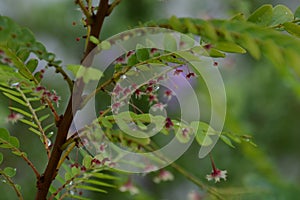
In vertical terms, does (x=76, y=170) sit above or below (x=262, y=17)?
below

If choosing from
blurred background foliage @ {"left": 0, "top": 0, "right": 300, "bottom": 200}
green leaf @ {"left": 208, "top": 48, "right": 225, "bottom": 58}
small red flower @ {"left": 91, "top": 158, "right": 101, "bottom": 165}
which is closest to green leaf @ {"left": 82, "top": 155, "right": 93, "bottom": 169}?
small red flower @ {"left": 91, "top": 158, "right": 101, "bottom": 165}

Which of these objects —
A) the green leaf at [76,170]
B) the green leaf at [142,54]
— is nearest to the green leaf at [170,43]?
the green leaf at [142,54]

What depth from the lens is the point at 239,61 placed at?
5.18 ft

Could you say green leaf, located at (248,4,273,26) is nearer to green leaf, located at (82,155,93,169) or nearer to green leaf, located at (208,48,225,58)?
green leaf, located at (208,48,225,58)

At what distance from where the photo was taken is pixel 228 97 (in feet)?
3.42

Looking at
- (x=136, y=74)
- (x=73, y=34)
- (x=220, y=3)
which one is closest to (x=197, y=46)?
(x=136, y=74)

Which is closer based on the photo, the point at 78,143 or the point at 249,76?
the point at 78,143

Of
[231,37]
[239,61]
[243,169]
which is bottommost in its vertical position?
[243,169]

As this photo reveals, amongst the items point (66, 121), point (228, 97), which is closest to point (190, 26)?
point (66, 121)

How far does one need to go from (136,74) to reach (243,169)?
929 mm

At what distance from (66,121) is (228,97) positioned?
2.51 ft

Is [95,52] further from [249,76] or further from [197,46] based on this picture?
[249,76]

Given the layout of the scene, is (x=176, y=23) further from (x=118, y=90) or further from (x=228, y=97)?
(x=228, y=97)

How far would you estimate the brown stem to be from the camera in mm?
304
